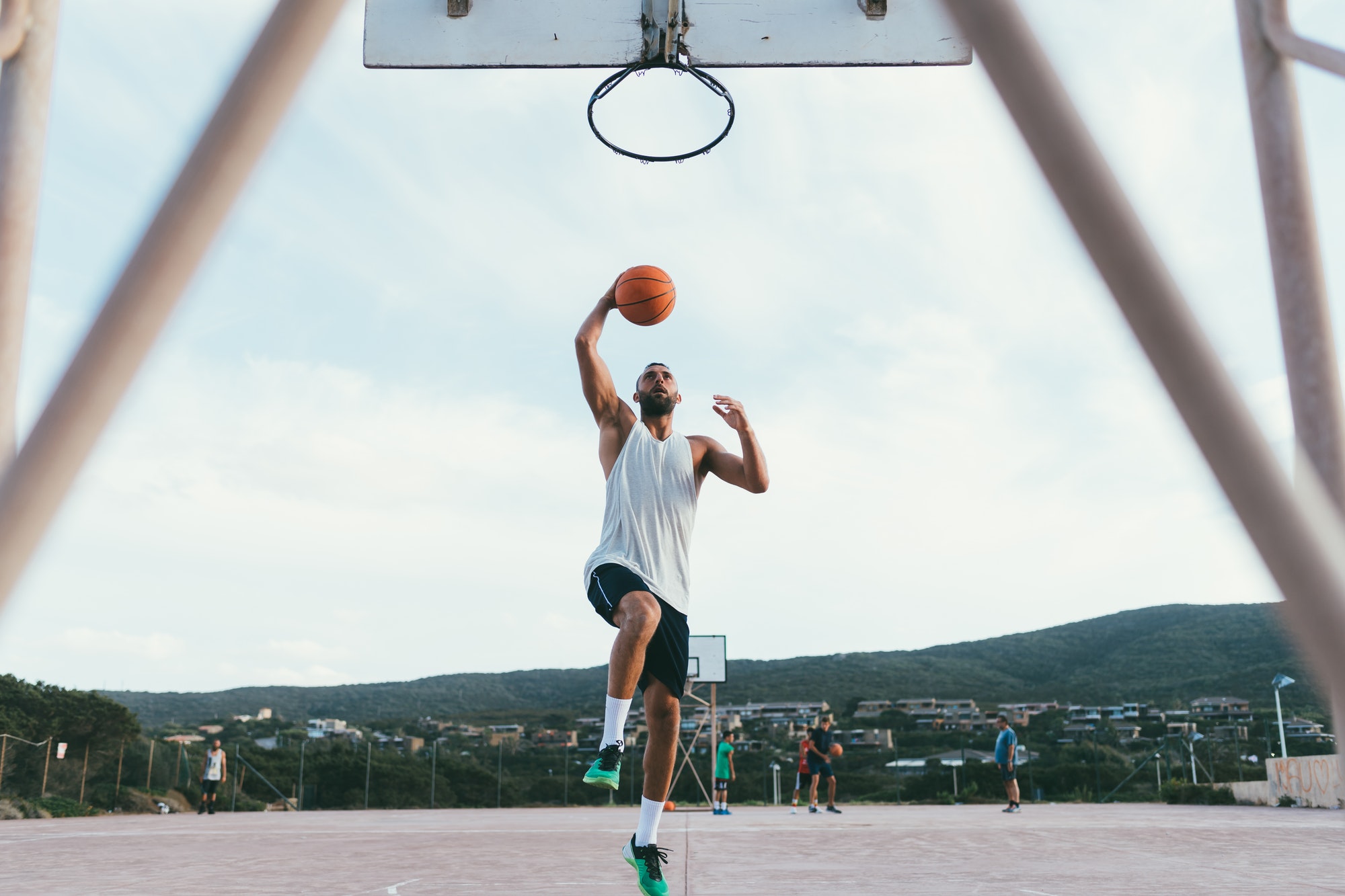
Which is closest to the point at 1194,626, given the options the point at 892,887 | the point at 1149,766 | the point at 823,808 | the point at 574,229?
the point at 1149,766

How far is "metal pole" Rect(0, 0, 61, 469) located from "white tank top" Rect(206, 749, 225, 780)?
52.3ft


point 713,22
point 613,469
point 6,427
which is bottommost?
point 6,427

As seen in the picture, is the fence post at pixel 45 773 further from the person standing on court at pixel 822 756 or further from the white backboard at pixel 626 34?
the white backboard at pixel 626 34

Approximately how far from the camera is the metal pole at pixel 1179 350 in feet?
2.19

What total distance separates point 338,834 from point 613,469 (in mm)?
6346

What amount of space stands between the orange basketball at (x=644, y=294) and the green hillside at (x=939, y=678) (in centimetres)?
5073

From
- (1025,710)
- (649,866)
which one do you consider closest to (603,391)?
(649,866)

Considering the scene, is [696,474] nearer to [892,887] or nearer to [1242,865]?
[892,887]

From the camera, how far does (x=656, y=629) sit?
3.58 m

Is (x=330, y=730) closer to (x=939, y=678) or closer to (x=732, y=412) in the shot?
(x=939, y=678)

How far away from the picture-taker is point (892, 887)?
12.5ft

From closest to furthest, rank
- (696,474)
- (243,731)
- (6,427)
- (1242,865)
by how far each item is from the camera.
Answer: (6,427)
(696,474)
(1242,865)
(243,731)

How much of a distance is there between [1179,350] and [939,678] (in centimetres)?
6711

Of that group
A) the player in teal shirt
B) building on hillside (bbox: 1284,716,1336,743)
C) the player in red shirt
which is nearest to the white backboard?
the player in red shirt
